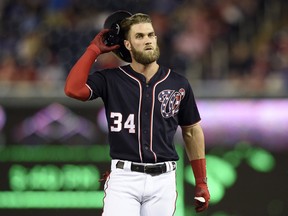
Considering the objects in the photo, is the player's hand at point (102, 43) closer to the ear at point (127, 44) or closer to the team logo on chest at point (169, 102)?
the ear at point (127, 44)

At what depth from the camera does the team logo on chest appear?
15.9 ft

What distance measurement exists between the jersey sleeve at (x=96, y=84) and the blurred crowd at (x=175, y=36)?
4.48 metres

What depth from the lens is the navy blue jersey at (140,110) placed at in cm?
476

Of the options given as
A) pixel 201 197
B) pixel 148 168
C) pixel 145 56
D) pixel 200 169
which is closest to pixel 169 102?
pixel 145 56

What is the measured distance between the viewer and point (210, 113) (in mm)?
7457

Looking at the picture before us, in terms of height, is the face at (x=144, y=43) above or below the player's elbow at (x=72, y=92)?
above

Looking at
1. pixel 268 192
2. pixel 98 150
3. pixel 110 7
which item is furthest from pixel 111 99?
pixel 110 7

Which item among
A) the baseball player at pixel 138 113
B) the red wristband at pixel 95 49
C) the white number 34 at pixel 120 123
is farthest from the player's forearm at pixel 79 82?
the white number 34 at pixel 120 123

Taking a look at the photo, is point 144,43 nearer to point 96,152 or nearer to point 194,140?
point 194,140

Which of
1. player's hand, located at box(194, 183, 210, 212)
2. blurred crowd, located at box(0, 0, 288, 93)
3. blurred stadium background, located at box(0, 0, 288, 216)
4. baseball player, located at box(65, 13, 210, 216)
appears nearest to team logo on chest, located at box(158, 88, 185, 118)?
baseball player, located at box(65, 13, 210, 216)

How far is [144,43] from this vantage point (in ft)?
15.7

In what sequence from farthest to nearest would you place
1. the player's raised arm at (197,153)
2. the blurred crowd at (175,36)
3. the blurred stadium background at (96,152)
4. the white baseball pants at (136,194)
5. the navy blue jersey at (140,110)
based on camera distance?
the blurred crowd at (175,36) → the blurred stadium background at (96,152) → the player's raised arm at (197,153) → the navy blue jersey at (140,110) → the white baseball pants at (136,194)

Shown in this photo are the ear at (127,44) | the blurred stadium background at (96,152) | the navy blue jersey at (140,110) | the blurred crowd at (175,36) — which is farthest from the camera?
the blurred crowd at (175,36)

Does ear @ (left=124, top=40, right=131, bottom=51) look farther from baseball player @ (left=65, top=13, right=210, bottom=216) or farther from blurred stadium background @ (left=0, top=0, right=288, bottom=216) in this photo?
blurred stadium background @ (left=0, top=0, right=288, bottom=216)
